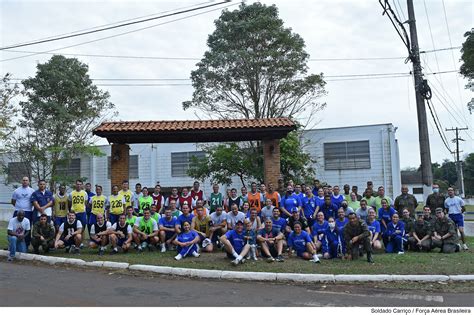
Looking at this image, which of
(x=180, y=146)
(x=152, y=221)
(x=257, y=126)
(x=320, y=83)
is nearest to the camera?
(x=152, y=221)

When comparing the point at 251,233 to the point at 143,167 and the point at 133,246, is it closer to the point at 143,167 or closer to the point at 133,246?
the point at 133,246

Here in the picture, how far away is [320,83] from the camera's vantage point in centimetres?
2305

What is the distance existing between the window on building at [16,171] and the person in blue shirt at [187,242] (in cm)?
2212

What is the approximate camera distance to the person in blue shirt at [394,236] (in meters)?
11.4

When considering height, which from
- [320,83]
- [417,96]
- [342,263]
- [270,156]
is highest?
[320,83]

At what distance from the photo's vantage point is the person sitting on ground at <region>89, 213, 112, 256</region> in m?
11.4

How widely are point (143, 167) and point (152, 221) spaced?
19.3m

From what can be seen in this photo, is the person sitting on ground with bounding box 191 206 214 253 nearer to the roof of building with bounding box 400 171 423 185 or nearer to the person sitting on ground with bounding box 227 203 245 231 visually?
the person sitting on ground with bounding box 227 203 245 231

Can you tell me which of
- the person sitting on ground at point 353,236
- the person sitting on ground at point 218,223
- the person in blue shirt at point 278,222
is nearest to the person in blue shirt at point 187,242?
the person sitting on ground at point 218,223

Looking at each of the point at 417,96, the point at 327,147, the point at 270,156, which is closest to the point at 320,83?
the point at 327,147

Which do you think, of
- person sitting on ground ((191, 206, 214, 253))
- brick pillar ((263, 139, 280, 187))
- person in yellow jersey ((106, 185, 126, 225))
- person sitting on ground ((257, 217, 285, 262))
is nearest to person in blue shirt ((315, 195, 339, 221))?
person sitting on ground ((257, 217, 285, 262))

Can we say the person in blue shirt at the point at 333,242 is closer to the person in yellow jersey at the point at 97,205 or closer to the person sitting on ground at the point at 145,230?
the person sitting on ground at the point at 145,230

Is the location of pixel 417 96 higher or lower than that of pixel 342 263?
higher

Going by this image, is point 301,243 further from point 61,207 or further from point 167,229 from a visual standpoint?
point 61,207
